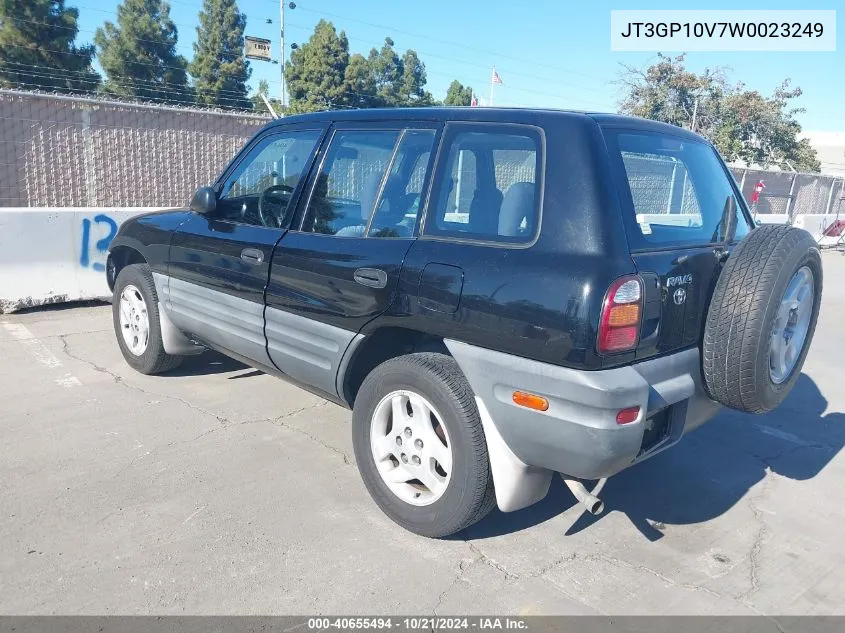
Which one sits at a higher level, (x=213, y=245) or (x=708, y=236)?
(x=708, y=236)

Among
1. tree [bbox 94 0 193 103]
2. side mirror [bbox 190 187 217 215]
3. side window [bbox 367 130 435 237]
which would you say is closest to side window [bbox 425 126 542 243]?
side window [bbox 367 130 435 237]

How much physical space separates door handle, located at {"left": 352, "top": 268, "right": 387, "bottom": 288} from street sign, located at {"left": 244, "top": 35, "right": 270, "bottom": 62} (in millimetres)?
34043

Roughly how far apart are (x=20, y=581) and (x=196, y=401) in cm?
209

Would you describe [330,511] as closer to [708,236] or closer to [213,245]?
[213,245]

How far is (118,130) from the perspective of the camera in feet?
31.2

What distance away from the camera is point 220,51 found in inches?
1686

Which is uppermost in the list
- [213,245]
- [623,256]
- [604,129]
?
[604,129]

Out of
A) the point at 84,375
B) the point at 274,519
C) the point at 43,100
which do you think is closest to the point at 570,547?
the point at 274,519

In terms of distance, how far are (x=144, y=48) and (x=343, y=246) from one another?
3931cm

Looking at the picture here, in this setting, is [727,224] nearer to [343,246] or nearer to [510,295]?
[510,295]

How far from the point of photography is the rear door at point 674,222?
2.75 metres

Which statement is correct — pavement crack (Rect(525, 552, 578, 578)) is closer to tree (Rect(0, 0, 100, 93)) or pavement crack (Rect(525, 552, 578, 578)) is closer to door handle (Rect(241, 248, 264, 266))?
door handle (Rect(241, 248, 264, 266))

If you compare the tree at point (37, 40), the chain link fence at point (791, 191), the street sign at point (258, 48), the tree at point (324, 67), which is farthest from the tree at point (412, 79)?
the chain link fence at point (791, 191)

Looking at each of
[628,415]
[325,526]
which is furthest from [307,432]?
[628,415]
